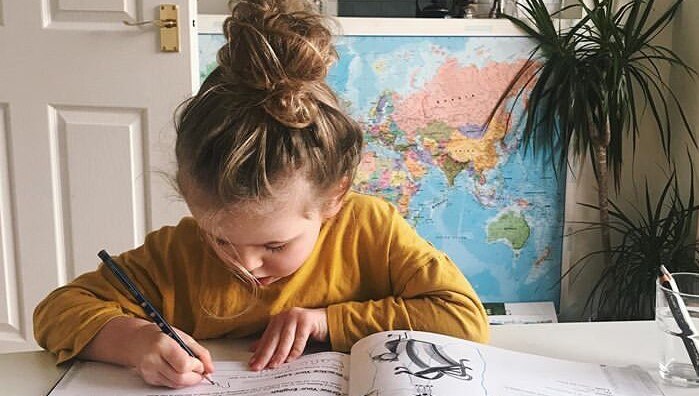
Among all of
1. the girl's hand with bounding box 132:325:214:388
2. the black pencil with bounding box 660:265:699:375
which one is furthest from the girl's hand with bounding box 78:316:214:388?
the black pencil with bounding box 660:265:699:375

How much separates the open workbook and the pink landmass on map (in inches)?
61.6

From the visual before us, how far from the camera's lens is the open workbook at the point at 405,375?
0.85m

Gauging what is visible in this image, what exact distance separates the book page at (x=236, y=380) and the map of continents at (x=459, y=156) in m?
1.54

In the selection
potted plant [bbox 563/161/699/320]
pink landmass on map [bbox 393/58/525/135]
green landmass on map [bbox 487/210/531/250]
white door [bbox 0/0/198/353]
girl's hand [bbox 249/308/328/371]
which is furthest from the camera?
green landmass on map [bbox 487/210/531/250]

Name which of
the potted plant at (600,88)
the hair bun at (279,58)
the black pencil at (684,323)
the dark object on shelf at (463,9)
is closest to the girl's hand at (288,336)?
the hair bun at (279,58)

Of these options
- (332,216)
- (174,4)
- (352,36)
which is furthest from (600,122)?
(332,216)

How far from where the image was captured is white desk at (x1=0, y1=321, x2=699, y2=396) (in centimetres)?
92

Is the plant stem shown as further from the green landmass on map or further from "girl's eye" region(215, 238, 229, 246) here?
"girl's eye" region(215, 238, 229, 246)

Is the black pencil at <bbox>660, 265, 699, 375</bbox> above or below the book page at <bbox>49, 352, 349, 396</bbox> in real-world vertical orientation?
Answer: above

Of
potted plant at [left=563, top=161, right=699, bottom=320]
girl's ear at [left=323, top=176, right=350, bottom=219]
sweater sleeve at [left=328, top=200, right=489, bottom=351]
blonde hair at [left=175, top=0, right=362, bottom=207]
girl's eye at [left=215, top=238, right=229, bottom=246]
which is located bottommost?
potted plant at [left=563, top=161, right=699, bottom=320]

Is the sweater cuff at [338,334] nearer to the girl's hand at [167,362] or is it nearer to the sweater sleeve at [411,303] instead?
the sweater sleeve at [411,303]

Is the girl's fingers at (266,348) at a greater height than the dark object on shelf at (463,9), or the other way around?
the dark object on shelf at (463,9)

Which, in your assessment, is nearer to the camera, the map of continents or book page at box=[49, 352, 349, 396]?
book page at box=[49, 352, 349, 396]

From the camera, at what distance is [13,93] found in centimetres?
224
